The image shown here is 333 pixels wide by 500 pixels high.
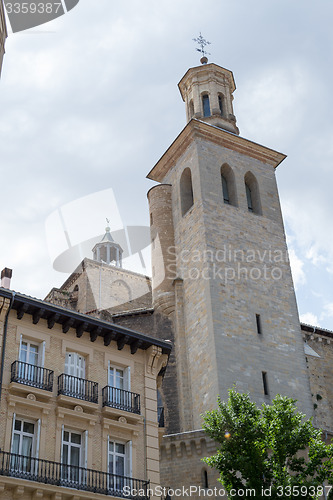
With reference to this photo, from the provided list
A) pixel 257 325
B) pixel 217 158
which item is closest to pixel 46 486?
pixel 257 325

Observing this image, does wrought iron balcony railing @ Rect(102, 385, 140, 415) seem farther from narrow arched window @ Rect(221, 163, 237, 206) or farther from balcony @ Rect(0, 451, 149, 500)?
narrow arched window @ Rect(221, 163, 237, 206)

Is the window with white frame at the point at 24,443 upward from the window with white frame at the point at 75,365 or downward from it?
downward

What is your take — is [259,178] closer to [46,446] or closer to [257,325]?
[257,325]

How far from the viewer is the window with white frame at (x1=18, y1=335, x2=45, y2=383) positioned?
53.9 ft

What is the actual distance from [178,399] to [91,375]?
10177 millimetres

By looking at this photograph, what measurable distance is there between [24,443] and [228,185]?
63.7ft

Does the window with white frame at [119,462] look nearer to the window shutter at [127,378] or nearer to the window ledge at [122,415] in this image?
the window ledge at [122,415]

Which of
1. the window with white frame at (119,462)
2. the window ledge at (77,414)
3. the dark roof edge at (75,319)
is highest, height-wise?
the dark roof edge at (75,319)

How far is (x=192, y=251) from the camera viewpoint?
1180 inches

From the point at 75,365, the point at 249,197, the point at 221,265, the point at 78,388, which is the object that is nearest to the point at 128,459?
the point at 78,388

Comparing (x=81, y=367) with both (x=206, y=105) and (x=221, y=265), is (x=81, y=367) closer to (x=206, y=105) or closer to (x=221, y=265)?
(x=221, y=265)

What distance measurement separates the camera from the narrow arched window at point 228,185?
3180 cm

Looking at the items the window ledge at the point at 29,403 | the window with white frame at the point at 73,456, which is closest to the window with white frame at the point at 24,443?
the window ledge at the point at 29,403

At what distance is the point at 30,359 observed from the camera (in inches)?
672
